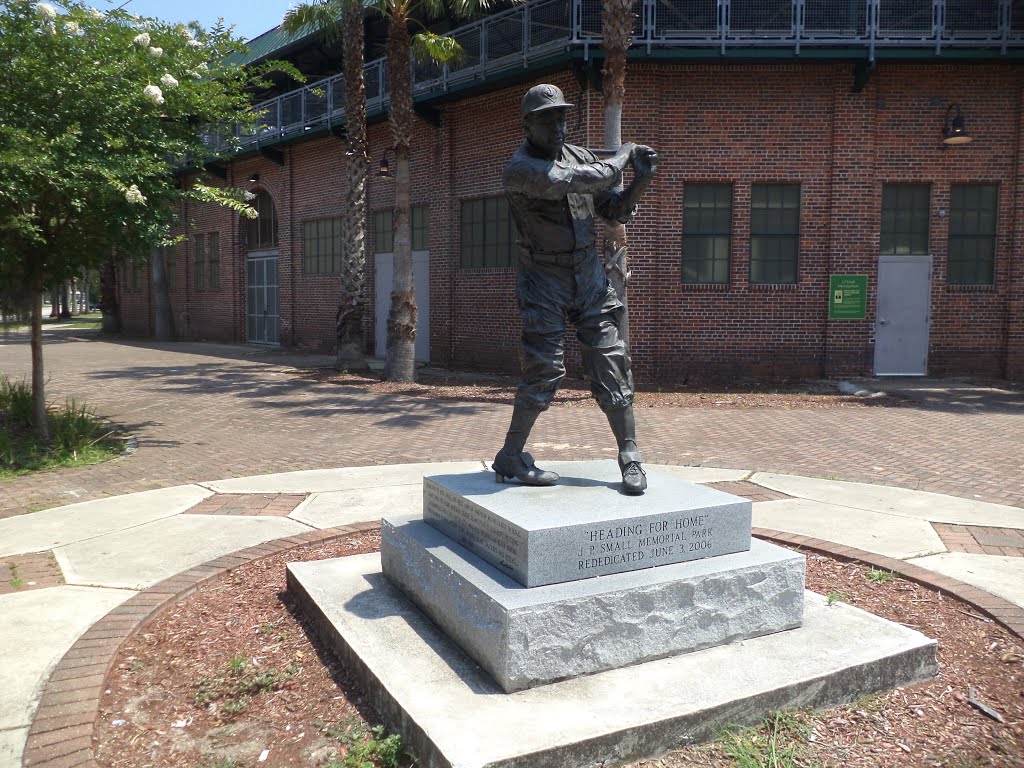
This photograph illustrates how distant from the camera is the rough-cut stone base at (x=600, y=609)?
3.29 m

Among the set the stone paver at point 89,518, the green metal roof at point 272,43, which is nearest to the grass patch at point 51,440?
the stone paver at point 89,518

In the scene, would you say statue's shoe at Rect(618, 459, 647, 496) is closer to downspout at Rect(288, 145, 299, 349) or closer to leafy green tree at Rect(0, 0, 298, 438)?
leafy green tree at Rect(0, 0, 298, 438)

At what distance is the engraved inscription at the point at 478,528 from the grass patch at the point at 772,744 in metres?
1.07

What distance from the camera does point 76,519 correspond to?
590 cm

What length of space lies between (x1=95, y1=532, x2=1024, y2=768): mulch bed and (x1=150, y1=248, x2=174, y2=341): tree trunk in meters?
27.9

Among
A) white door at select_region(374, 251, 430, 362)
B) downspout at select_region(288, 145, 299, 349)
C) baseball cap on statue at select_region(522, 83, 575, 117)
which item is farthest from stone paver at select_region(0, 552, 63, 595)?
downspout at select_region(288, 145, 299, 349)

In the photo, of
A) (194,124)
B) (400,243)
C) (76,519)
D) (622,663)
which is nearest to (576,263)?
(622,663)

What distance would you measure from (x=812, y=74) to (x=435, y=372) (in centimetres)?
946


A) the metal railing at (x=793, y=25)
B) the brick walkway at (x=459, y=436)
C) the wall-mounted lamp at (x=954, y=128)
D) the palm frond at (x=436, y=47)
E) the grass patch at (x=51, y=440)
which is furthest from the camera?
the wall-mounted lamp at (x=954, y=128)

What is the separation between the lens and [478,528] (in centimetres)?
393

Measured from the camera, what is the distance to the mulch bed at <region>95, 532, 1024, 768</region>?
10.0 feet

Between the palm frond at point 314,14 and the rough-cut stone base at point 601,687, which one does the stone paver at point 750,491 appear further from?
the palm frond at point 314,14

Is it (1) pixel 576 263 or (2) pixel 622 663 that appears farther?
(1) pixel 576 263

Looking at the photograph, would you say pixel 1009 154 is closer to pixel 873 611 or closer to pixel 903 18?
pixel 903 18
